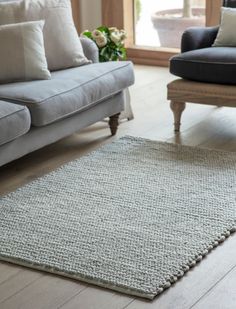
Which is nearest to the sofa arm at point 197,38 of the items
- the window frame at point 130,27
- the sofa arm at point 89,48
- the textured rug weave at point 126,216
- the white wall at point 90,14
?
the sofa arm at point 89,48

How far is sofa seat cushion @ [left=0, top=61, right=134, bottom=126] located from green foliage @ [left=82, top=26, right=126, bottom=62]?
0.25 metres

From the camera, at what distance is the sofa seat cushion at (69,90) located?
331 centimetres

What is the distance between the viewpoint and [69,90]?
11.4 feet

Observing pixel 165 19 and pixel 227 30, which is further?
pixel 165 19

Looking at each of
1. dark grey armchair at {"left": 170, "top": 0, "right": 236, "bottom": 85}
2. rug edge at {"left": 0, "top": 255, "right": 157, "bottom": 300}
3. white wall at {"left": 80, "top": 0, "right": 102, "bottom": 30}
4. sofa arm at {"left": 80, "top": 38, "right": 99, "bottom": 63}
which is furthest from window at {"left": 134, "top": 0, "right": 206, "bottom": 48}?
rug edge at {"left": 0, "top": 255, "right": 157, "bottom": 300}

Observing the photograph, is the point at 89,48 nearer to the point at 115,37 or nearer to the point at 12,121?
the point at 115,37

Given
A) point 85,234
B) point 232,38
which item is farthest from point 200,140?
point 85,234

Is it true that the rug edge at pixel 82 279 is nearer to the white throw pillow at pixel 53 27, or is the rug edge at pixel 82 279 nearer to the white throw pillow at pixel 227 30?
the white throw pillow at pixel 53 27

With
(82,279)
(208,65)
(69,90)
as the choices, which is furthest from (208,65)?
(82,279)

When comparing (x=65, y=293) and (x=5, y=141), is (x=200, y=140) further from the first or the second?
(x=65, y=293)

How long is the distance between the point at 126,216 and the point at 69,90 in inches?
33.5

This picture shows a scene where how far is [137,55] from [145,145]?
A: 2.26 metres

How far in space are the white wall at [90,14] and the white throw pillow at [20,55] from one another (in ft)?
8.01

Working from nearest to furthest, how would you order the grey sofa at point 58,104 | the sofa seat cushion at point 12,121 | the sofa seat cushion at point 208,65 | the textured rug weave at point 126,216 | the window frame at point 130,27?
1. the textured rug weave at point 126,216
2. the sofa seat cushion at point 12,121
3. the grey sofa at point 58,104
4. the sofa seat cushion at point 208,65
5. the window frame at point 130,27
